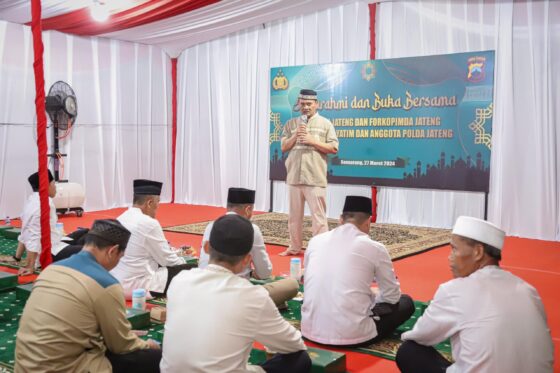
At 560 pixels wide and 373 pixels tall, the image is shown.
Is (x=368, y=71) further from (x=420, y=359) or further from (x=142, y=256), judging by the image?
(x=420, y=359)

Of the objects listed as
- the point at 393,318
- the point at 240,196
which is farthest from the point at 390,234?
the point at 393,318

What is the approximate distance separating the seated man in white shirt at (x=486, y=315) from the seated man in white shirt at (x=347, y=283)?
2.18 feet

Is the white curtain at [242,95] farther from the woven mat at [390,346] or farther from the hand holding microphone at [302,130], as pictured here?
the woven mat at [390,346]

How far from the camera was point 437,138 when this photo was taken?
6.93 m

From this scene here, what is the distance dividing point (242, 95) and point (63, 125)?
2705 millimetres

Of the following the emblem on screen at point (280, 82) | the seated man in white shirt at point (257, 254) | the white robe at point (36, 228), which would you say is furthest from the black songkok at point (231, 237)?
the emblem on screen at point (280, 82)

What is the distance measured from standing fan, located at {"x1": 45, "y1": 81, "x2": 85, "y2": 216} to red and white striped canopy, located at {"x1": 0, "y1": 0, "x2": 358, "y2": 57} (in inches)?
34.9

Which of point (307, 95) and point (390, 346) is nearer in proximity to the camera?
point (390, 346)

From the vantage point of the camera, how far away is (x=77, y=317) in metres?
1.97

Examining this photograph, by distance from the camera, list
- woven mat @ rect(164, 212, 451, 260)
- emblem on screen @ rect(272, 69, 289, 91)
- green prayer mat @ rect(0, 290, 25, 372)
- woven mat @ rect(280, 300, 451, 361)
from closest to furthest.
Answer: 1. green prayer mat @ rect(0, 290, 25, 372)
2. woven mat @ rect(280, 300, 451, 361)
3. woven mat @ rect(164, 212, 451, 260)
4. emblem on screen @ rect(272, 69, 289, 91)

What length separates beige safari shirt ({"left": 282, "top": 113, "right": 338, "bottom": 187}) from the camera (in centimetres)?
Answer: 546

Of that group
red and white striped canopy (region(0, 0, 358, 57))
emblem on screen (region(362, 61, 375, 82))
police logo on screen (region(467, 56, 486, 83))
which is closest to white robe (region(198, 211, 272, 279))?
police logo on screen (region(467, 56, 486, 83))

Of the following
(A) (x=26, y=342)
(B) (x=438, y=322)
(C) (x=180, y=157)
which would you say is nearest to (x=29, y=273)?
(A) (x=26, y=342)

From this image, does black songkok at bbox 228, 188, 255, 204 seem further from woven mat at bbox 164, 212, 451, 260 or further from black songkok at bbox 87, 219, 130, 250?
woven mat at bbox 164, 212, 451, 260
